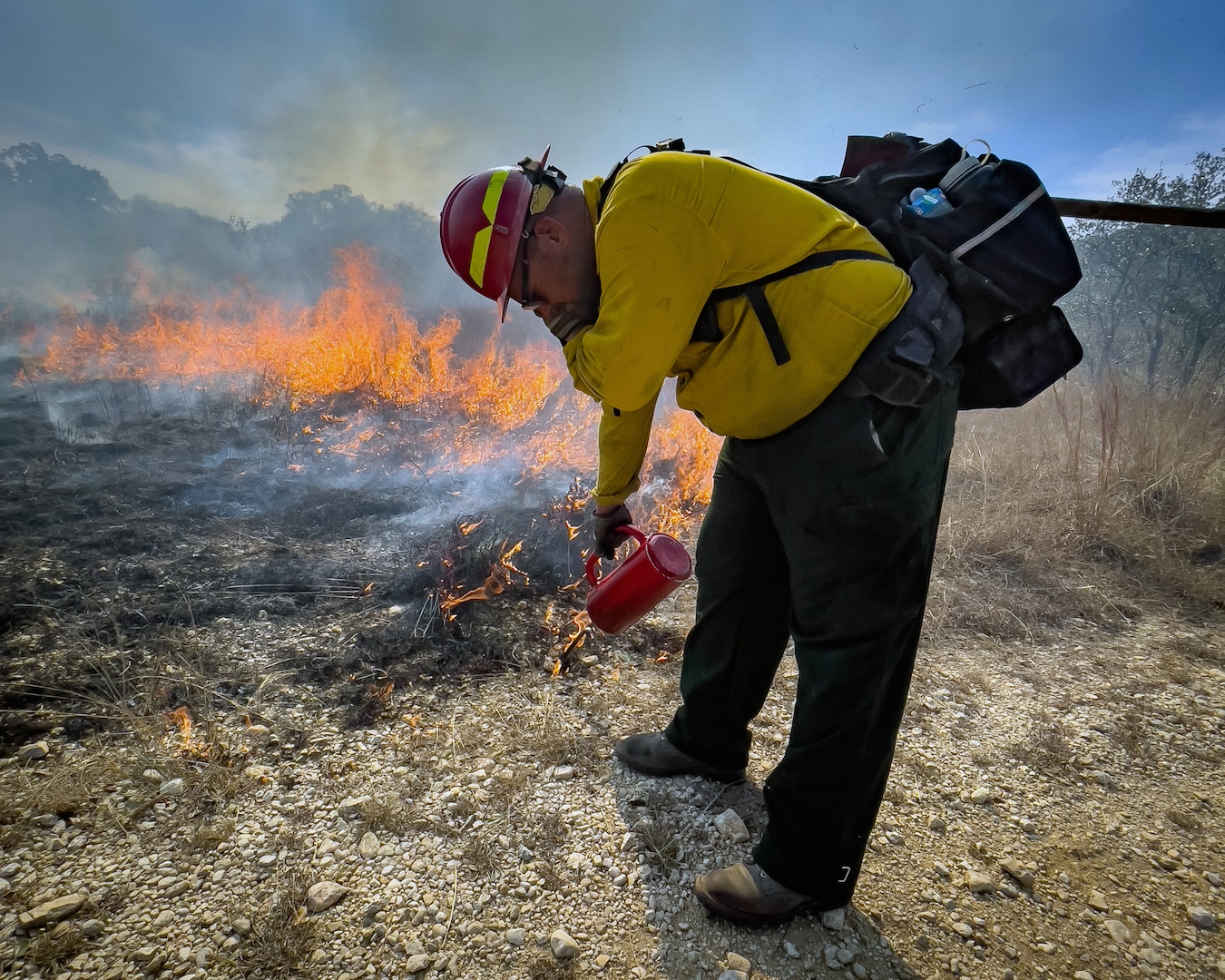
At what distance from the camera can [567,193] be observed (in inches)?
67.5

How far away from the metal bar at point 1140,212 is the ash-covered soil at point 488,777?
7.64 feet

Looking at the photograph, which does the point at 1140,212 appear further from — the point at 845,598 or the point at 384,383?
the point at 384,383

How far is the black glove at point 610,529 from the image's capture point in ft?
7.41

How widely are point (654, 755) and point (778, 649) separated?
69 cm

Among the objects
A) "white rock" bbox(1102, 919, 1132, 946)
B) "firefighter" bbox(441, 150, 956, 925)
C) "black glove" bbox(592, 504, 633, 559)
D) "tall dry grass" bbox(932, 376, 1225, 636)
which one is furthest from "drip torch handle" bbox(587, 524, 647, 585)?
"tall dry grass" bbox(932, 376, 1225, 636)

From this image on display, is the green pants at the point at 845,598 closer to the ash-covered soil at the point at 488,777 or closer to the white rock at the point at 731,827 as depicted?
the white rock at the point at 731,827

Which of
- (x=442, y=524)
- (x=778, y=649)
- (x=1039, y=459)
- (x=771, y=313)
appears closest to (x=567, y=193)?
(x=771, y=313)

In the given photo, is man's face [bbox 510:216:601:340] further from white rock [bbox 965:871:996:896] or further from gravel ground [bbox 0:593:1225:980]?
white rock [bbox 965:871:996:896]

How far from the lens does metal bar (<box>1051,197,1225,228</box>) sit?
2.14 metres

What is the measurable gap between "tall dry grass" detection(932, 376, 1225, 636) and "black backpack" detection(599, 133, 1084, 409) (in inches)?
A: 107

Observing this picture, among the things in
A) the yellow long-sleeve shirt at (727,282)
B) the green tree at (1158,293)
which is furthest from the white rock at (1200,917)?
the green tree at (1158,293)

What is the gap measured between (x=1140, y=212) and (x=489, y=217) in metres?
2.55

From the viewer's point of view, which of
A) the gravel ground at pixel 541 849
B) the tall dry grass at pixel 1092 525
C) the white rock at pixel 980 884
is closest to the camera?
the gravel ground at pixel 541 849

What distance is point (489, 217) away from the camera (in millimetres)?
1678
